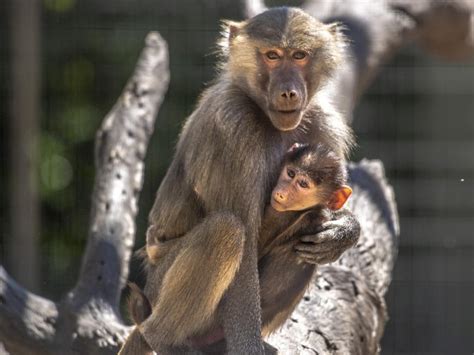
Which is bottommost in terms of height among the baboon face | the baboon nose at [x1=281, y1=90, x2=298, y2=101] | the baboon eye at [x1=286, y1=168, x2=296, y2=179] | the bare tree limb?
the bare tree limb

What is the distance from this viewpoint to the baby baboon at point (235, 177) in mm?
3527

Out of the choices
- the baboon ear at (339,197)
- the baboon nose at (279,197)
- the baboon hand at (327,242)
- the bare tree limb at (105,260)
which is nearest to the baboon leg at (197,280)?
the baboon nose at (279,197)

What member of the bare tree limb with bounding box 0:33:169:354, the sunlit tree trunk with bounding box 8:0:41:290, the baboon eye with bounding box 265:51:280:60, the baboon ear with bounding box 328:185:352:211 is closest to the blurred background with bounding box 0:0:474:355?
the sunlit tree trunk with bounding box 8:0:41:290

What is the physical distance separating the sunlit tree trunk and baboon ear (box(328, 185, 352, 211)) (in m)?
3.66

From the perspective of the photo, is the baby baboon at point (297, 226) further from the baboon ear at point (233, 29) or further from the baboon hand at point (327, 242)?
the baboon ear at point (233, 29)

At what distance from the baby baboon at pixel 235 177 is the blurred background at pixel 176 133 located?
127 inches

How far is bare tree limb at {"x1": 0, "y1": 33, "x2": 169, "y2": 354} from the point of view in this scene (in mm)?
4047

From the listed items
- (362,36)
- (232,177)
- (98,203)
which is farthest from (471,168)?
(232,177)

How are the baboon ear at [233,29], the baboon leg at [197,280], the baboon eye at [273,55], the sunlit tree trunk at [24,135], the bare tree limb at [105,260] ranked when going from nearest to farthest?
the baboon leg at [197,280], the baboon eye at [273,55], the baboon ear at [233,29], the bare tree limb at [105,260], the sunlit tree trunk at [24,135]

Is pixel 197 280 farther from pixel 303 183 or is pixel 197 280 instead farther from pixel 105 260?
pixel 105 260

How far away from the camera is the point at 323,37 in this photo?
3908 millimetres

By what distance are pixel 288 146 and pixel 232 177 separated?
1.04 ft

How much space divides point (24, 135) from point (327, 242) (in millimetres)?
3978

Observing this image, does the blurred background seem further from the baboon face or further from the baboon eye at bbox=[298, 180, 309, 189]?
the baboon eye at bbox=[298, 180, 309, 189]
